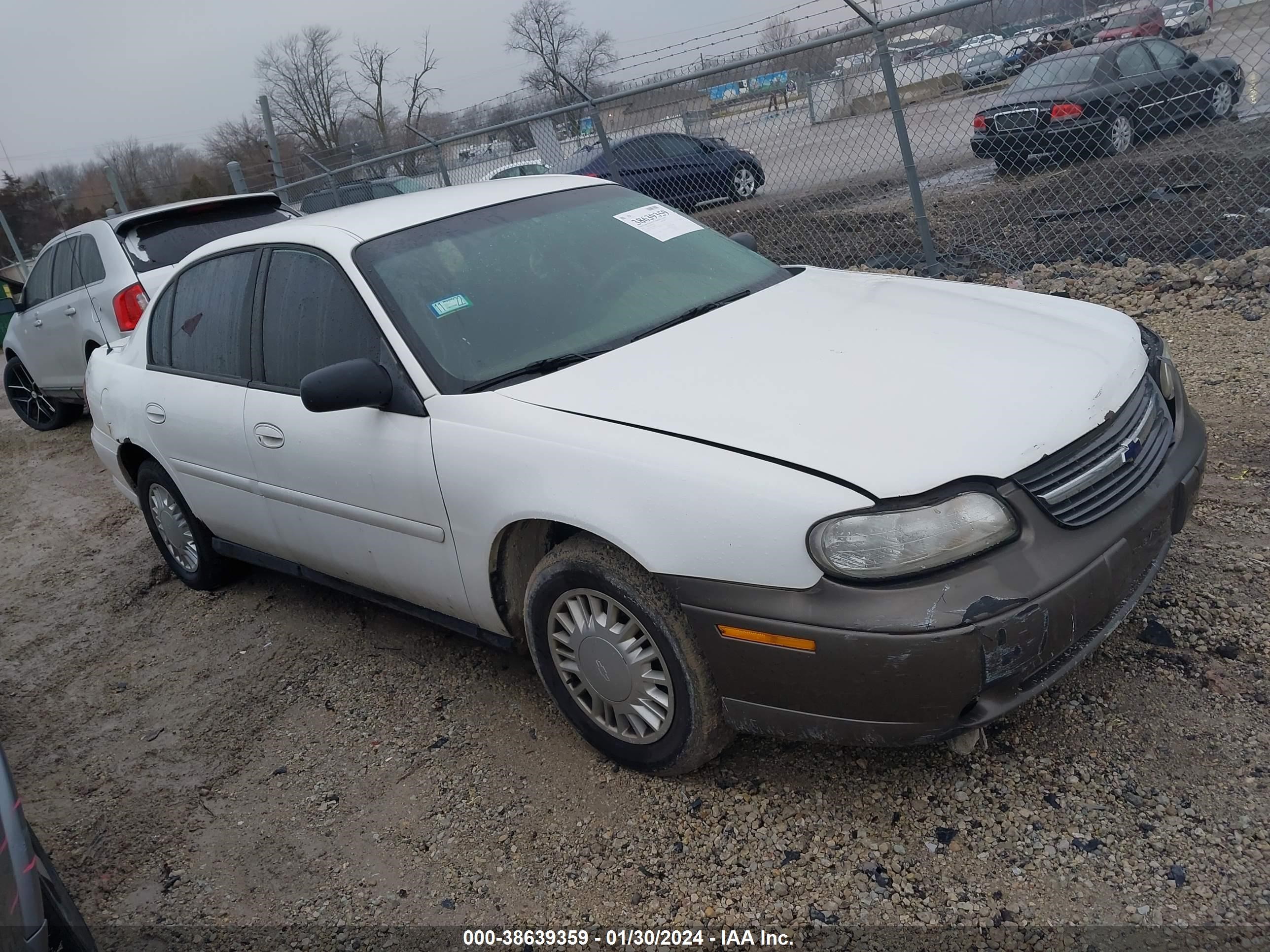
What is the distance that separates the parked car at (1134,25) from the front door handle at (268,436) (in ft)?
17.7

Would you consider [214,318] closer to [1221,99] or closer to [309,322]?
[309,322]

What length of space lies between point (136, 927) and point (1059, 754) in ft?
8.54

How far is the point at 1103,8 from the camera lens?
5.82 meters

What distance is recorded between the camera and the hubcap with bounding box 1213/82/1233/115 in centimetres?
625

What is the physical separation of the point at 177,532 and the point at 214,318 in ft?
4.40

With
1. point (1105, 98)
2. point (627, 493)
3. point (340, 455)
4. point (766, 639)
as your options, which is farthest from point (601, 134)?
point (766, 639)

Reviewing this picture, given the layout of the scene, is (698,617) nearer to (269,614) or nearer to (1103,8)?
(269,614)

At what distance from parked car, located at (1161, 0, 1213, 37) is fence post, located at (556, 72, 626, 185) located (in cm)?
401

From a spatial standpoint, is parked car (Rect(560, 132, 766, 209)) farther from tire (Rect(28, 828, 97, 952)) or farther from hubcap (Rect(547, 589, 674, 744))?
Answer: tire (Rect(28, 828, 97, 952))

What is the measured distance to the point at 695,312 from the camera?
3.35m

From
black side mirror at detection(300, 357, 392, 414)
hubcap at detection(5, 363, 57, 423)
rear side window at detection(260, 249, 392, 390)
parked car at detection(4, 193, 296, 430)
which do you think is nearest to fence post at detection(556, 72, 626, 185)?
parked car at detection(4, 193, 296, 430)

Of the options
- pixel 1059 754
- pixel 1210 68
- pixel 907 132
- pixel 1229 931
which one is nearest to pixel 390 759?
pixel 1059 754

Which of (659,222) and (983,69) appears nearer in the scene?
(659,222)

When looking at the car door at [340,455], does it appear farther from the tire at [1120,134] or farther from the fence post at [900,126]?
the tire at [1120,134]
